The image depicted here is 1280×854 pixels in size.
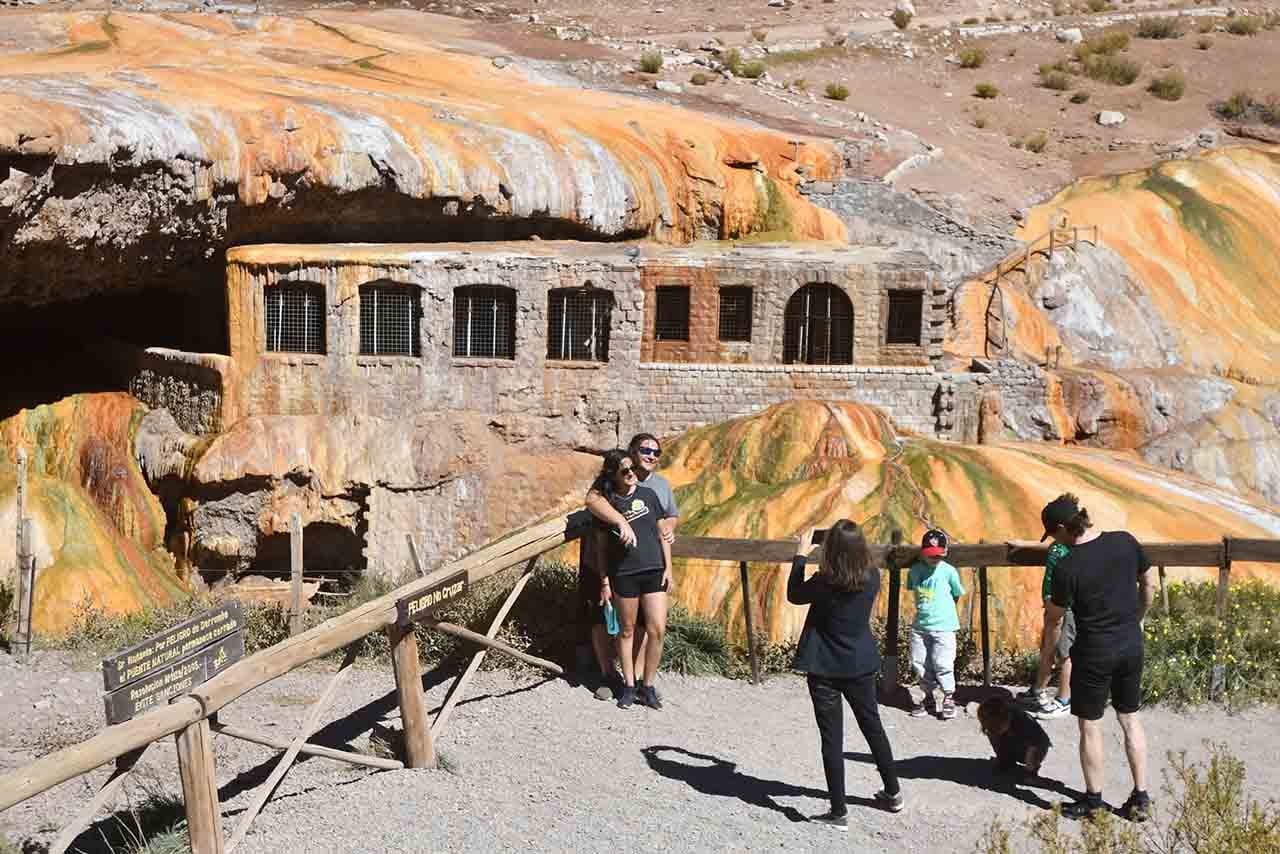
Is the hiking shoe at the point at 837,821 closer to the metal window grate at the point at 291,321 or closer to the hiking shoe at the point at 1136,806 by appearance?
the hiking shoe at the point at 1136,806

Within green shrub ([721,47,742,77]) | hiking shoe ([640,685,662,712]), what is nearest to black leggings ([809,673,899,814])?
hiking shoe ([640,685,662,712])

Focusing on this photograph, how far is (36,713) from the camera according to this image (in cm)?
1122

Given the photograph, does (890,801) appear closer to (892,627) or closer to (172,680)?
(892,627)

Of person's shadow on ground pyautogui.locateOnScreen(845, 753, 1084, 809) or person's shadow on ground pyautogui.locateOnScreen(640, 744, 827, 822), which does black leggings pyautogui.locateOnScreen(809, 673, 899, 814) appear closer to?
person's shadow on ground pyautogui.locateOnScreen(640, 744, 827, 822)

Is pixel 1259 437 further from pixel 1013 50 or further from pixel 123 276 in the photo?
pixel 1013 50

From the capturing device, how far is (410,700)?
30.1ft

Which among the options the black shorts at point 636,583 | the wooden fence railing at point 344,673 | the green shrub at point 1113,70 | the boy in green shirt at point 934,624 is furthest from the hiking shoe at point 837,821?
the green shrub at point 1113,70

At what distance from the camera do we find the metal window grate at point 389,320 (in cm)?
2338

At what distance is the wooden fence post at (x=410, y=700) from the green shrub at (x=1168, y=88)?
42009 mm

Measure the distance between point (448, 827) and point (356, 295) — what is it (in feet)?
51.7

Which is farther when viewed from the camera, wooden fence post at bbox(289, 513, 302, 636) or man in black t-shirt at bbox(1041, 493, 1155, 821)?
wooden fence post at bbox(289, 513, 302, 636)

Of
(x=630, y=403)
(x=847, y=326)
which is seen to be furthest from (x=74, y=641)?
(x=847, y=326)

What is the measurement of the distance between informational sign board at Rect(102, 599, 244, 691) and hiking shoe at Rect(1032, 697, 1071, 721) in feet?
17.6

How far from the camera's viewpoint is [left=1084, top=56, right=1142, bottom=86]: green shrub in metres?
46.9
